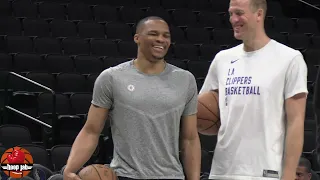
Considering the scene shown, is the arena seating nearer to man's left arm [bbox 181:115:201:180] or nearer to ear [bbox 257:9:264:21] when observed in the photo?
man's left arm [bbox 181:115:201:180]

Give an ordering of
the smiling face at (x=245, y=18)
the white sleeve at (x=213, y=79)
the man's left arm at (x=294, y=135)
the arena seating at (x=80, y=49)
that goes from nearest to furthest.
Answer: the man's left arm at (x=294, y=135), the smiling face at (x=245, y=18), the white sleeve at (x=213, y=79), the arena seating at (x=80, y=49)

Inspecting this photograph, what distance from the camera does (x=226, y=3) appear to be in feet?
39.5

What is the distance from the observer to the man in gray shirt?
310 cm

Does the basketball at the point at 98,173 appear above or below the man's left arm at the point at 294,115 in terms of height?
below

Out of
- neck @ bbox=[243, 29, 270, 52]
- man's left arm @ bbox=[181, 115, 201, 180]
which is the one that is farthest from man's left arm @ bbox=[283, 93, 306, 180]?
man's left arm @ bbox=[181, 115, 201, 180]

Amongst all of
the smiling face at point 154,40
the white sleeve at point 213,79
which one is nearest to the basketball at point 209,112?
the white sleeve at point 213,79

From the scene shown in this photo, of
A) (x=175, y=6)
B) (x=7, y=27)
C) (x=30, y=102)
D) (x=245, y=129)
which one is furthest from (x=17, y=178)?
(x=175, y=6)

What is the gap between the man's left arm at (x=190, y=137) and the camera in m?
3.22

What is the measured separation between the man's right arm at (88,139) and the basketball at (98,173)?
0.11 metres

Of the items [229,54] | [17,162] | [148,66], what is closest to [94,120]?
[148,66]

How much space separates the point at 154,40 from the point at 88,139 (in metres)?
0.59

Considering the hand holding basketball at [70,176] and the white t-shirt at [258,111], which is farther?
the hand holding basketball at [70,176]

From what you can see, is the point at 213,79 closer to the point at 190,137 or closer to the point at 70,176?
the point at 190,137

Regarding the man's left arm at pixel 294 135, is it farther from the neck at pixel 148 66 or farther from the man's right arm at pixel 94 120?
the man's right arm at pixel 94 120
